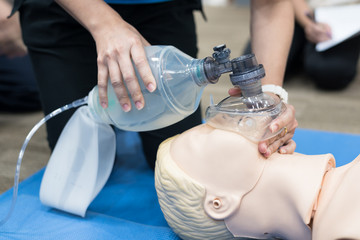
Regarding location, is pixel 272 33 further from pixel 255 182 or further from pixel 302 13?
pixel 302 13

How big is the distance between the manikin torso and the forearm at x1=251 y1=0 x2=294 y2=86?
0.39 m

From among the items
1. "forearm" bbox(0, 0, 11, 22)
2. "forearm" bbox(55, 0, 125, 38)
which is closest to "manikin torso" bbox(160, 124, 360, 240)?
"forearm" bbox(55, 0, 125, 38)

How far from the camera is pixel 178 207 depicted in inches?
38.1

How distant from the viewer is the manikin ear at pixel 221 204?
0.92 metres

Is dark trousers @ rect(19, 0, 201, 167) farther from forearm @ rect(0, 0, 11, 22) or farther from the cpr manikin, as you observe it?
the cpr manikin

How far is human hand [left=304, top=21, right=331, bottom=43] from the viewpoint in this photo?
252cm

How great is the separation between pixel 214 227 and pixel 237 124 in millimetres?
249

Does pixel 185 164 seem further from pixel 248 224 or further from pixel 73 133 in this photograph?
pixel 73 133

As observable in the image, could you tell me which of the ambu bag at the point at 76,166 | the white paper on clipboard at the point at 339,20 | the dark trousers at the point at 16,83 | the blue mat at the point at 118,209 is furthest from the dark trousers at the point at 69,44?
the white paper on clipboard at the point at 339,20

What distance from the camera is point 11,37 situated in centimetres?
185

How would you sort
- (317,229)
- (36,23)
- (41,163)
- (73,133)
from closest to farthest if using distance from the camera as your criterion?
(317,229)
(73,133)
(36,23)
(41,163)

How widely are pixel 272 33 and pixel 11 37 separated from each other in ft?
3.93

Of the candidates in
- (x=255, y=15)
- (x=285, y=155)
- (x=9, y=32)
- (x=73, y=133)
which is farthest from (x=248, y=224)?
(x=9, y=32)

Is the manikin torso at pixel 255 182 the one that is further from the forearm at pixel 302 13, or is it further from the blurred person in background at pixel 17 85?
the forearm at pixel 302 13
